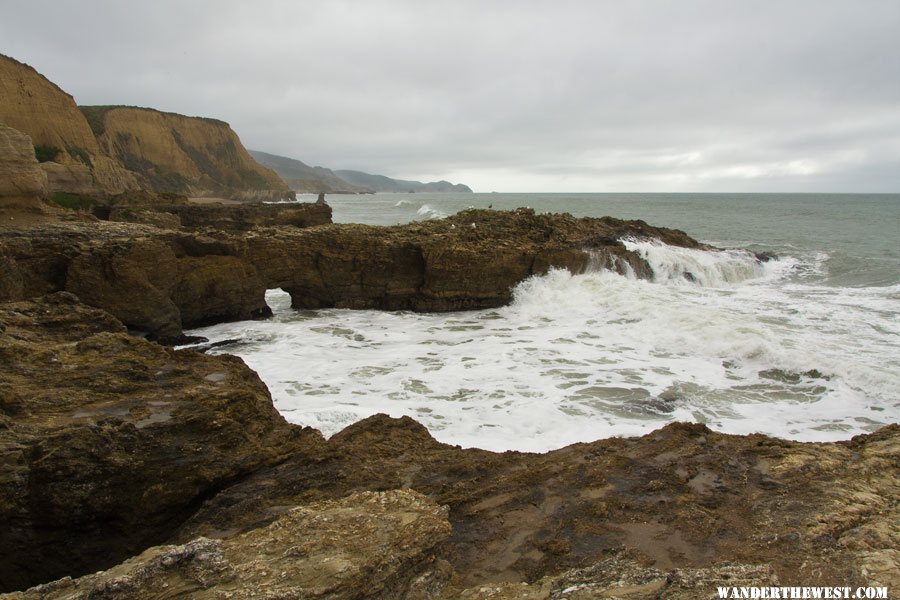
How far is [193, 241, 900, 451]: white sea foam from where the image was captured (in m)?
6.63

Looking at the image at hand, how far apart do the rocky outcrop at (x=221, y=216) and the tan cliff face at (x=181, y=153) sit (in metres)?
37.4

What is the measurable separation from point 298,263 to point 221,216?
8932mm

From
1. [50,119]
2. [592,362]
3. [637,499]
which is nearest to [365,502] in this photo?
[637,499]

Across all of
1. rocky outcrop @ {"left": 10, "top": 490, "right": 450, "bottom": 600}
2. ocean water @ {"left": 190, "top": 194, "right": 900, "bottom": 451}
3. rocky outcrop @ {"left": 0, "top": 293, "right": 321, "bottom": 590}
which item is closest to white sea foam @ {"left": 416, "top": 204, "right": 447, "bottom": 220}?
ocean water @ {"left": 190, "top": 194, "right": 900, "bottom": 451}

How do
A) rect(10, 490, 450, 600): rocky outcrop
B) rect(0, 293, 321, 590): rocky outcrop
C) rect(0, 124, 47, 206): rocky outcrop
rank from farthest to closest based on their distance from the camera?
rect(0, 124, 47, 206): rocky outcrop < rect(0, 293, 321, 590): rocky outcrop < rect(10, 490, 450, 600): rocky outcrop

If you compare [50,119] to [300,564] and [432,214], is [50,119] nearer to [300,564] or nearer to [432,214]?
[432,214]

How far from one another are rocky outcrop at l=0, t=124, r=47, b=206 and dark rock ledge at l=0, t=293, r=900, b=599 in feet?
29.2

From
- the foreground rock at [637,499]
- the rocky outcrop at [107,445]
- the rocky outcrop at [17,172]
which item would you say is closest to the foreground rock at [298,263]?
the rocky outcrop at [17,172]

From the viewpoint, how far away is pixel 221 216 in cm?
1988

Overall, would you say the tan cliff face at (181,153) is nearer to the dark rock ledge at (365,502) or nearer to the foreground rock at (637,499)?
the dark rock ledge at (365,502)

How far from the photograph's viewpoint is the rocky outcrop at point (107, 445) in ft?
10.2

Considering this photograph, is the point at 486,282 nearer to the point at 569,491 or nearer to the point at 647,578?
the point at 569,491

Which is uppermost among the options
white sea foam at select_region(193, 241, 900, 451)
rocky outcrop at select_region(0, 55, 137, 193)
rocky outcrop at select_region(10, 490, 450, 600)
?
rocky outcrop at select_region(0, 55, 137, 193)

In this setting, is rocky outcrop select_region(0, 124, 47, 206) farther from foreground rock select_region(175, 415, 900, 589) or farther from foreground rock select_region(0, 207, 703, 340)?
foreground rock select_region(175, 415, 900, 589)
